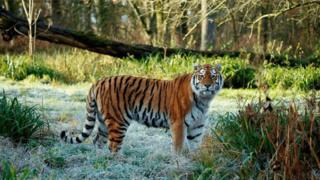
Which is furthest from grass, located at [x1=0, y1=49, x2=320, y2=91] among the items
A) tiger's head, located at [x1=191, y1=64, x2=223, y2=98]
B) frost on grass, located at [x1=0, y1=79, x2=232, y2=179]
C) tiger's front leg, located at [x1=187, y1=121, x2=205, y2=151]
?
tiger's head, located at [x1=191, y1=64, x2=223, y2=98]

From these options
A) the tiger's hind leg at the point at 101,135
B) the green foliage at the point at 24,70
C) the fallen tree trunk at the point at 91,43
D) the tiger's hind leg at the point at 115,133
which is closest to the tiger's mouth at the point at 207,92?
the tiger's hind leg at the point at 115,133

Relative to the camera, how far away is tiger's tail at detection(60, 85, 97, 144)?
6762mm

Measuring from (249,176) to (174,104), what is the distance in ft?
5.91

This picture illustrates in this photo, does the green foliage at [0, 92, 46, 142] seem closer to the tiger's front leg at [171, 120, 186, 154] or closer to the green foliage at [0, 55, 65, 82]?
the tiger's front leg at [171, 120, 186, 154]

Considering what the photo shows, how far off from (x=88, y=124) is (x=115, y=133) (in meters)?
0.39

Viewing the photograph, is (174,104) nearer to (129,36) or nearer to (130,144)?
(130,144)

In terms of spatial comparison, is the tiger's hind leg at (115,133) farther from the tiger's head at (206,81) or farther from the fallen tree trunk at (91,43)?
the fallen tree trunk at (91,43)

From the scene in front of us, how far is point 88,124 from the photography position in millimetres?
6758

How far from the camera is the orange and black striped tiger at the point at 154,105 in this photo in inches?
256

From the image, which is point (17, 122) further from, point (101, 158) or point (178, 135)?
point (178, 135)

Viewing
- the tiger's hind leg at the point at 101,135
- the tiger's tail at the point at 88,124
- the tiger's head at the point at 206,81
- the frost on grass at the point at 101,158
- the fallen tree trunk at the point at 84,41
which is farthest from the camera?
the fallen tree trunk at the point at 84,41

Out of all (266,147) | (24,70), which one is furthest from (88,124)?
(24,70)

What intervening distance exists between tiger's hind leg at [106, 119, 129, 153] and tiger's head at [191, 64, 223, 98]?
921 mm

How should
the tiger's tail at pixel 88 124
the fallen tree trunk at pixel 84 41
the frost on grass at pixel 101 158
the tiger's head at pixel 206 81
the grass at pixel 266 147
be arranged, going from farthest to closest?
the fallen tree trunk at pixel 84 41
the tiger's tail at pixel 88 124
the tiger's head at pixel 206 81
the frost on grass at pixel 101 158
the grass at pixel 266 147
